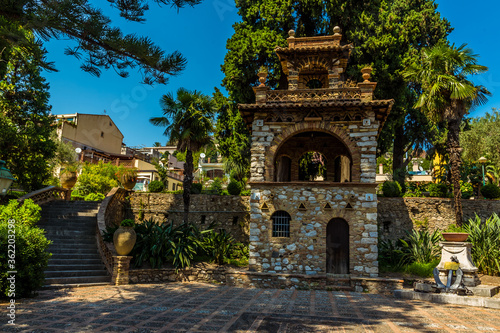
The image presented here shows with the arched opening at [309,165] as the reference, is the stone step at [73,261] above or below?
below

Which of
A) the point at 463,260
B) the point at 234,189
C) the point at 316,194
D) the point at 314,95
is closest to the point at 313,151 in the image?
the point at 314,95

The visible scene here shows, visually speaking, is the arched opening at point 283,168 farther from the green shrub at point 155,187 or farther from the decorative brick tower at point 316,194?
the green shrub at point 155,187

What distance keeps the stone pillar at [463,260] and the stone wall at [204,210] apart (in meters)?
9.70

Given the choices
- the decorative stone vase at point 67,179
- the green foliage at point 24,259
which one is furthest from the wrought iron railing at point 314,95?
the decorative stone vase at point 67,179

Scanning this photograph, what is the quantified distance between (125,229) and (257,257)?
5118 mm

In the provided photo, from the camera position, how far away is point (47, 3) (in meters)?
4.94

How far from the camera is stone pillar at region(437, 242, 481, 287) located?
10.5 m

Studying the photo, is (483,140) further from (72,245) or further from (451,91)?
(72,245)

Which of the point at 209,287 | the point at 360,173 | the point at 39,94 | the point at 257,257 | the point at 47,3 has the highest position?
the point at 39,94

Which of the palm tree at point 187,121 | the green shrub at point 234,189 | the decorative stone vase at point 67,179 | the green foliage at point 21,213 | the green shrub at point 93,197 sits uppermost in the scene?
the palm tree at point 187,121

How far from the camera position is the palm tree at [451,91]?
48.6ft

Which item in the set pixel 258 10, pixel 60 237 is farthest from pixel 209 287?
pixel 258 10

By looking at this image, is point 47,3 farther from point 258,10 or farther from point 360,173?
point 258,10

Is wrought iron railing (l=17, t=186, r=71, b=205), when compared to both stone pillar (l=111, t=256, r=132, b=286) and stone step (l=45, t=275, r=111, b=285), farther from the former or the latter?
stone pillar (l=111, t=256, r=132, b=286)
